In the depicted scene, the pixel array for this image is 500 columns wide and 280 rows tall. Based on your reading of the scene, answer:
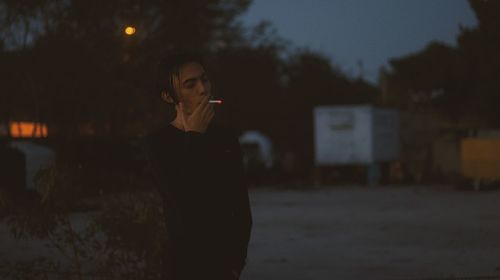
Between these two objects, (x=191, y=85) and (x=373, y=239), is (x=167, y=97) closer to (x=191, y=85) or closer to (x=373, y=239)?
(x=191, y=85)

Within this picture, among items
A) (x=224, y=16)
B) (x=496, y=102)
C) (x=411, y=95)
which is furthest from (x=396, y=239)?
(x=411, y=95)

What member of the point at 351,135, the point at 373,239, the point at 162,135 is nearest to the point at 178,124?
the point at 162,135

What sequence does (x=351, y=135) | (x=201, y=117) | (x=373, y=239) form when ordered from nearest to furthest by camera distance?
(x=201, y=117)
(x=373, y=239)
(x=351, y=135)

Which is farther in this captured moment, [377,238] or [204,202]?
[377,238]

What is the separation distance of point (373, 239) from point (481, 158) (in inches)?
623

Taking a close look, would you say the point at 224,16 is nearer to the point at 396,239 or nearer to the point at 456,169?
the point at 456,169

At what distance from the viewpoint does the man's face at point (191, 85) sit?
3221 millimetres

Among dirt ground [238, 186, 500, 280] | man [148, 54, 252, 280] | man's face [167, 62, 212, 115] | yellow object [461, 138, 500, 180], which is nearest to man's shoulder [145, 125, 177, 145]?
man [148, 54, 252, 280]

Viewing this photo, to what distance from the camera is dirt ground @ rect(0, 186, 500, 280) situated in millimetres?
10516

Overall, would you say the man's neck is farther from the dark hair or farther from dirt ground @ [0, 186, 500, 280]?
dirt ground @ [0, 186, 500, 280]

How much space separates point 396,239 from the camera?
1398 cm

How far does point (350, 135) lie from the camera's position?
3475 cm

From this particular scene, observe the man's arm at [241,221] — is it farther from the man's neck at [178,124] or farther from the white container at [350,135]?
the white container at [350,135]

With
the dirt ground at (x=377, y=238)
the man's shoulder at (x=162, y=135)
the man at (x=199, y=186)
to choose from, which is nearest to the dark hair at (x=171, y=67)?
the man at (x=199, y=186)
